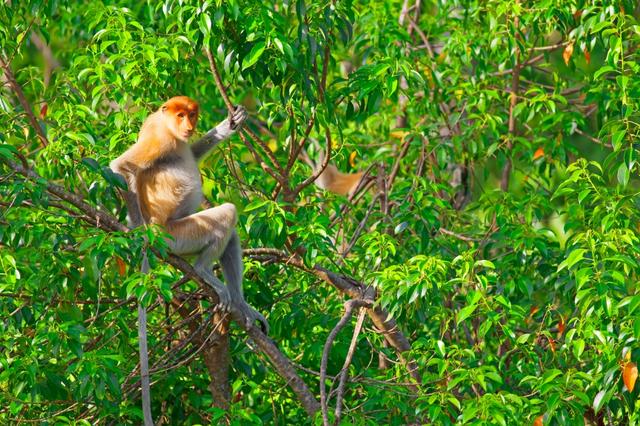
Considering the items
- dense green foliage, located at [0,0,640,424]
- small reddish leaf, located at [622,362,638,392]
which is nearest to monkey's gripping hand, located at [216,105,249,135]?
dense green foliage, located at [0,0,640,424]

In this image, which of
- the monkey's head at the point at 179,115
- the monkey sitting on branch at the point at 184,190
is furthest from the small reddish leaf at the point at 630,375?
the monkey's head at the point at 179,115

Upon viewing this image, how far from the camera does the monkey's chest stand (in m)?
4.66

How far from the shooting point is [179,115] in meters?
4.47

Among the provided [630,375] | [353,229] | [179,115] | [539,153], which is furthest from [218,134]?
[630,375]

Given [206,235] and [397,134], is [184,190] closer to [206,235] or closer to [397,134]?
[206,235]

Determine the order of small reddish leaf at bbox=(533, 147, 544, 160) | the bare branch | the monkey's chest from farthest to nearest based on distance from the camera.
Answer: small reddish leaf at bbox=(533, 147, 544, 160) → the monkey's chest → the bare branch

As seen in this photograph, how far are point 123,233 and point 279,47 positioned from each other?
829 millimetres

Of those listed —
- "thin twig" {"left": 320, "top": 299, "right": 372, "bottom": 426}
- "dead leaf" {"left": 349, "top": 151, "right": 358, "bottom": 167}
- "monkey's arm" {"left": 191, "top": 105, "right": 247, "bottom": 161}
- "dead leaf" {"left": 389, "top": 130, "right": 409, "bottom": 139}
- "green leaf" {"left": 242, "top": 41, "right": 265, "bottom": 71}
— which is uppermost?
"green leaf" {"left": 242, "top": 41, "right": 265, "bottom": 71}

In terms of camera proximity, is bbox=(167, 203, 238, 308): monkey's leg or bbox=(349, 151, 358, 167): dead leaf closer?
bbox=(167, 203, 238, 308): monkey's leg

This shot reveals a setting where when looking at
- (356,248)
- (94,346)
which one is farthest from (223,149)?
(94,346)

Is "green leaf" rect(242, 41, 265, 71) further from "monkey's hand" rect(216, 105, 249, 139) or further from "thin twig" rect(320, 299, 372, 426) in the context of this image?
"thin twig" rect(320, 299, 372, 426)

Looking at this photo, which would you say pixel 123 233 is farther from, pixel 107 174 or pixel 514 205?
pixel 514 205

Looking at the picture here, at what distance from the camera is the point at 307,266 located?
409 centimetres

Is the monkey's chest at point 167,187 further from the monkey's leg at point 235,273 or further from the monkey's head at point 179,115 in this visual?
the monkey's leg at point 235,273
